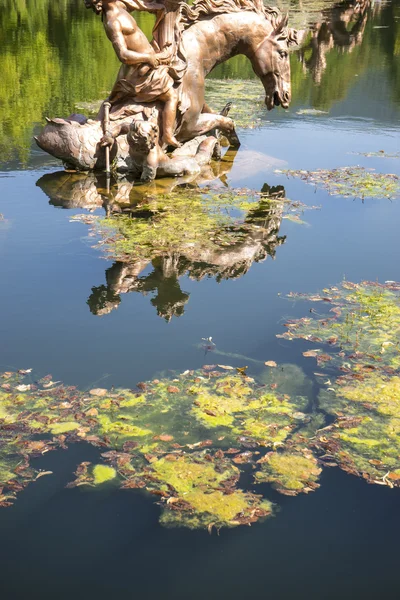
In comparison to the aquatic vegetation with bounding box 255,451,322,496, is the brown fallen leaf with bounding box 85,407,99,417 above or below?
above

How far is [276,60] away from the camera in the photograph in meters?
9.47

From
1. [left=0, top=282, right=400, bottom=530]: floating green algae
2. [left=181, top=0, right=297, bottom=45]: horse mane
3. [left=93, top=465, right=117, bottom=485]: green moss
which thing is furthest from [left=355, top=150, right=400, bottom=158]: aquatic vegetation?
[left=93, top=465, right=117, bottom=485]: green moss

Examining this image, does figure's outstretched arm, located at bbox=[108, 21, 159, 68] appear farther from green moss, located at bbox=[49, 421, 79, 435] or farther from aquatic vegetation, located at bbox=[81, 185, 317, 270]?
green moss, located at bbox=[49, 421, 79, 435]

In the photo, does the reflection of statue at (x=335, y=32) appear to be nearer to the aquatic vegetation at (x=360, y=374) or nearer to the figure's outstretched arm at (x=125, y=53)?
the figure's outstretched arm at (x=125, y=53)

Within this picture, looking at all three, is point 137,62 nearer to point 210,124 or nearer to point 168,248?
point 210,124

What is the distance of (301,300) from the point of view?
5.99m

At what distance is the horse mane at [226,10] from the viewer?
8.93 meters

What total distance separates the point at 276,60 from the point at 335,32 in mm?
16734

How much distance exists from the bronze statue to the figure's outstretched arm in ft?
A: 0.04

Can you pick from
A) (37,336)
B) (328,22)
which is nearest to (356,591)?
(37,336)

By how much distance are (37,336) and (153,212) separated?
279cm

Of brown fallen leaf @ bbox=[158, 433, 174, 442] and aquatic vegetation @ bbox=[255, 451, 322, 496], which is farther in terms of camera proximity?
brown fallen leaf @ bbox=[158, 433, 174, 442]

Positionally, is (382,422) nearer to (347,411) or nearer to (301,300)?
(347,411)

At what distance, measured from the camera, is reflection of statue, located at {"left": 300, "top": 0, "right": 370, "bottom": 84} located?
19.9 metres
